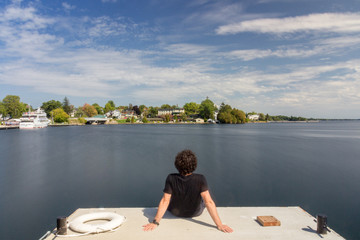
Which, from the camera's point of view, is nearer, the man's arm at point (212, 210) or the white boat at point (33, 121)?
the man's arm at point (212, 210)

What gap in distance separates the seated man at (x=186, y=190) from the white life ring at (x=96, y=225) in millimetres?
702

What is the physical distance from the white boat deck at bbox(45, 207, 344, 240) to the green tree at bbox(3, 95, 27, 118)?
14905 centimetres

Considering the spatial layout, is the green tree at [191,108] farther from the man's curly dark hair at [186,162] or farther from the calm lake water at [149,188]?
the man's curly dark hair at [186,162]

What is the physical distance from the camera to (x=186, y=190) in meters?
5.52

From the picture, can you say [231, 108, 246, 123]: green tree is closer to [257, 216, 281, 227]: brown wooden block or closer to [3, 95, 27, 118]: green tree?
[3, 95, 27, 118]: green tree

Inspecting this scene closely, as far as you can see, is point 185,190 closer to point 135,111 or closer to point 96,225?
point 96,225

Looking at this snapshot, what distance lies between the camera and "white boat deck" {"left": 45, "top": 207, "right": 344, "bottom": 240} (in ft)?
17.3

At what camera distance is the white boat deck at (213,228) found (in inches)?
207

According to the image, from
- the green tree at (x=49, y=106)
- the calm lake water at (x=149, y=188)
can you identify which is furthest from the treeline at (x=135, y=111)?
the calm lake water at (x=149, y=188)

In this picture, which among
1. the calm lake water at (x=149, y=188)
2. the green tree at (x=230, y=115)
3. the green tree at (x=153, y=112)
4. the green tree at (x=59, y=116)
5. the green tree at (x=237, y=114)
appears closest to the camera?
the calm lake water at (x=149, y=188)

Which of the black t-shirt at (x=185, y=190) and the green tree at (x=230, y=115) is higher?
the green tree at (x=230, y=115)

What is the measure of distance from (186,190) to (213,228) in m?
1.11

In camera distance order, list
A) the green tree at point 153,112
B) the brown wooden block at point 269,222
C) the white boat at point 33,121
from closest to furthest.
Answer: the brown wooden block at point 269,222 < the white boat at point 33,121 < the green tree at point 153,112

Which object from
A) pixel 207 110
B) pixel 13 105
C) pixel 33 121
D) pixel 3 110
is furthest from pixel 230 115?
pixel 3 110
